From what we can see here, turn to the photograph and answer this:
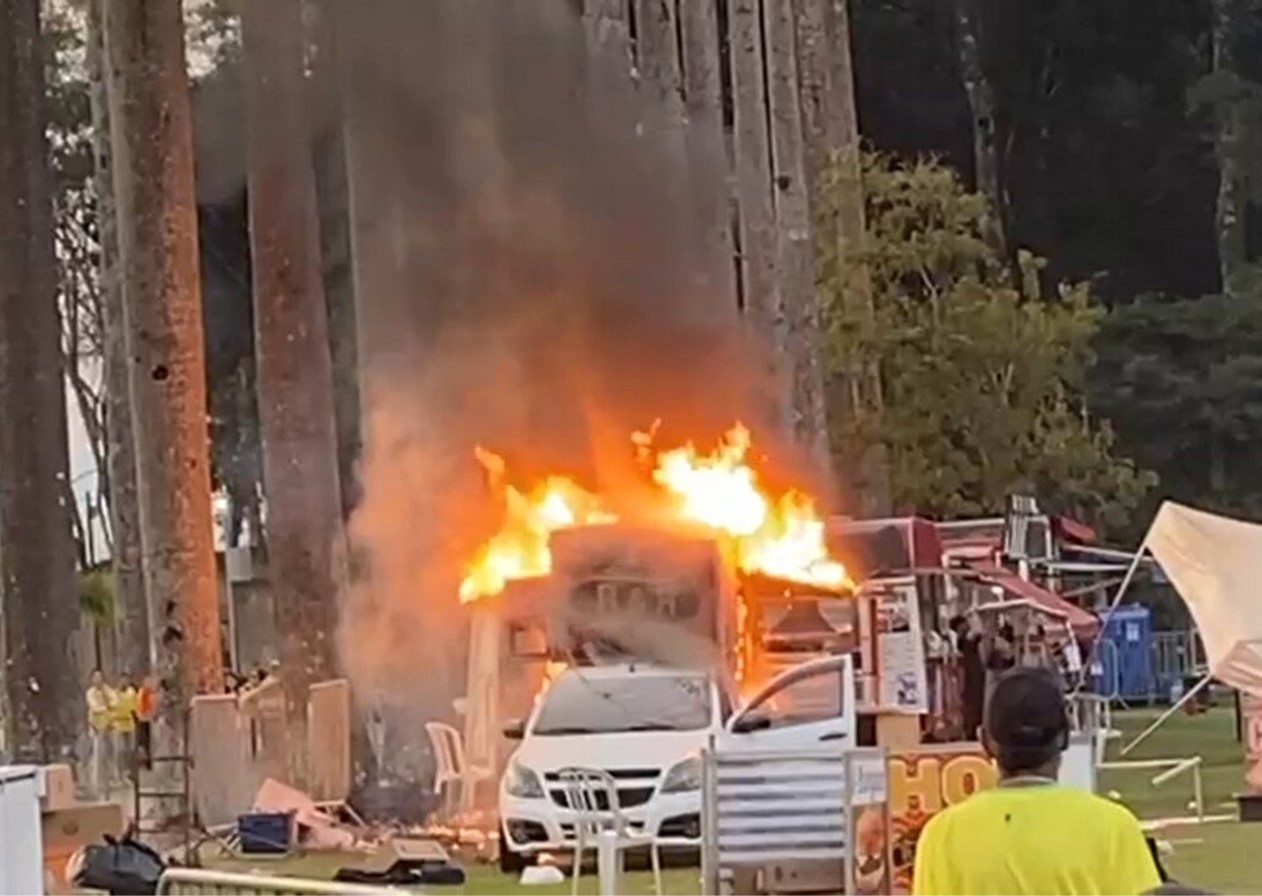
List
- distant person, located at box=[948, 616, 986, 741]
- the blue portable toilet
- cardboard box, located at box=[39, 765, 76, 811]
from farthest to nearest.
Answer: the blue portable toilet, distant person, located at box=[948, 616, 986, 741], cardboard box, located at box=[39, 765, 76, 811]

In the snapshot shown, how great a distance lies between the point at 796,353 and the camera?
3109 centimetres

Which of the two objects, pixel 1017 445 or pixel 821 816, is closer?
pixel 821 816

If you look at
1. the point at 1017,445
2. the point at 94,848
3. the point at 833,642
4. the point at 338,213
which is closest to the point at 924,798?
the point at 94,848

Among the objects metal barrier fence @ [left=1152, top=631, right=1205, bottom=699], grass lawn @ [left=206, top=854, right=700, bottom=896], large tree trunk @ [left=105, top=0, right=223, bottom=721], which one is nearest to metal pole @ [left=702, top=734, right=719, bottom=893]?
grass lawn @ [left=206, top=854, right=700, bottom=896]

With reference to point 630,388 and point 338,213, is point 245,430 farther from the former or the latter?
point 630,388

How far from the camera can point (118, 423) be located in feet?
96.4

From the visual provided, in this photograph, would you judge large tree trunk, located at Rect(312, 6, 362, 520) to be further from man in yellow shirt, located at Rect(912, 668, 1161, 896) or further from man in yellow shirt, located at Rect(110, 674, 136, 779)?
man in yellow shirt, located at Rect(912, 668, 1161, 896)

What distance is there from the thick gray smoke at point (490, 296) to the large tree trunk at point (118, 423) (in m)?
2.13

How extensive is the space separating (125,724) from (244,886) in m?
14.3

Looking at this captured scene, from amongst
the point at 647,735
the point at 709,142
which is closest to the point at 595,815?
the point at 647,735

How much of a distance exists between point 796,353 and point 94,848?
657 inches

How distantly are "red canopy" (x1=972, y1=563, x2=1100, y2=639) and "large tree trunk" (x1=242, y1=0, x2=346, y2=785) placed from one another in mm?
7749

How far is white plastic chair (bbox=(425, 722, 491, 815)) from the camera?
2388 centimetres

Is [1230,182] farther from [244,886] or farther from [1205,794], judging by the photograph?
[244,886]
